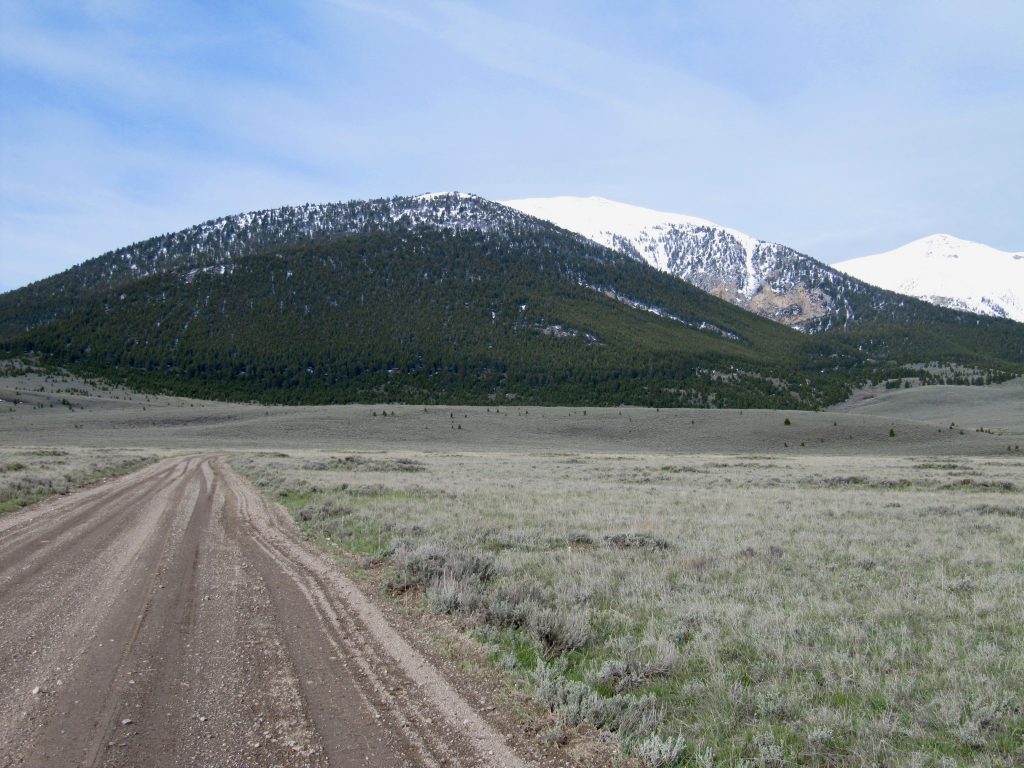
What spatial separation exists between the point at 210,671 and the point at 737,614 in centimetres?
585

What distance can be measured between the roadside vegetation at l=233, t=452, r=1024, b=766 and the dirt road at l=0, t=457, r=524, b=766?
43.3 inches

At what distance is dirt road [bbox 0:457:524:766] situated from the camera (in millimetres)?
4543

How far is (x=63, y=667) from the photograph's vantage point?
589 cm

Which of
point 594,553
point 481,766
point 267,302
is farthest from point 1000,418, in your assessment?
point 267,302

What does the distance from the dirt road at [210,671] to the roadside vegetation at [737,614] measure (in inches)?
43.3

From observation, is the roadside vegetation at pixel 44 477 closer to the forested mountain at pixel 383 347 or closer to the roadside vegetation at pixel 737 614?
the roadside vegetation at pixel 737 614

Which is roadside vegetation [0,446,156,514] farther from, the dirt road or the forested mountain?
the forested mountain

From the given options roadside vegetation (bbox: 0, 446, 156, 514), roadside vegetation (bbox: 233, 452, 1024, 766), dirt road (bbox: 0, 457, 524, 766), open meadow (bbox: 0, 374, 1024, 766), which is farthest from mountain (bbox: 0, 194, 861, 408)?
dirt road (bbox: 0, 457, 524, 766)

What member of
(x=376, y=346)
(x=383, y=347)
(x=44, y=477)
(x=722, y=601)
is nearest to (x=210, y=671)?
(x=722, y=601)

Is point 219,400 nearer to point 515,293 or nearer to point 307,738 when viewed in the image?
point 515,293

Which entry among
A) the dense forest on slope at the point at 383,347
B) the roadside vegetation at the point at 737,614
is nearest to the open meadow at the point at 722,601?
the roadside vegetation at the point at 737,614

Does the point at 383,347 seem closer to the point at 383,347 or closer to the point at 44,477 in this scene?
the point at 383,347

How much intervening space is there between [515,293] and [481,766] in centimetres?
19776

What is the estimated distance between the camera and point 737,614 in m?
7.45
